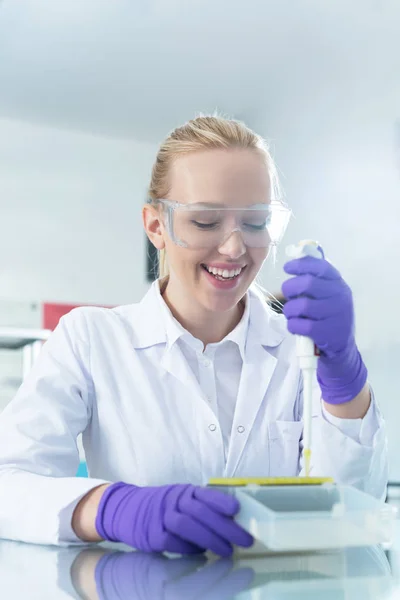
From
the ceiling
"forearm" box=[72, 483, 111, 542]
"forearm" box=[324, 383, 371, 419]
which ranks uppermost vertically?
the ceiling

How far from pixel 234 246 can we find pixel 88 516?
2.12ft

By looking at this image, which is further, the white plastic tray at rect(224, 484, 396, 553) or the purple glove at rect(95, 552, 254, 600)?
the white plastic tray at rect(224, 484, 396, 553)

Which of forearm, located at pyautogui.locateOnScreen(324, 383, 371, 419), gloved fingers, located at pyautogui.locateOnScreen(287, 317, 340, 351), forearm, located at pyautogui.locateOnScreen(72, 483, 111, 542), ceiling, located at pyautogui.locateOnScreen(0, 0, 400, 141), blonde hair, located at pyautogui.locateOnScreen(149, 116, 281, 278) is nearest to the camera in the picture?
forearm, located at pyautogui.locateOnScreen(72, 483, 111, 542)

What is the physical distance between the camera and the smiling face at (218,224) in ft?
5.51

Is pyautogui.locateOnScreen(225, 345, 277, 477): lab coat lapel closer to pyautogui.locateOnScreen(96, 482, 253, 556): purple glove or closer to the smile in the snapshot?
the smile

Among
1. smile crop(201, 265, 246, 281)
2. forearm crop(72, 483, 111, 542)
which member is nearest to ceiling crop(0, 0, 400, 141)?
smile crop(201, 265, 246, 281)

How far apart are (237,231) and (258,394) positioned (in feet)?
1.33

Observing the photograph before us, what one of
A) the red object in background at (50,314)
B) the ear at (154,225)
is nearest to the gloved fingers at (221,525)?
the ear at (154,225)

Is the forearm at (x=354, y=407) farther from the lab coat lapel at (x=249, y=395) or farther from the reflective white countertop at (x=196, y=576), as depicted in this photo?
the reflective white countertop at (x=196, y=576)

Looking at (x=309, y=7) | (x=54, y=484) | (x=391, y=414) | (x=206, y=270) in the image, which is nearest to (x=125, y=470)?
(x=54, y=484)

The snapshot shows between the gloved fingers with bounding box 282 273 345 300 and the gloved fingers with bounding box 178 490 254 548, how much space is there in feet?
1.66

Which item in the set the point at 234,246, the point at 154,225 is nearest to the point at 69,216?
the point at 154,225

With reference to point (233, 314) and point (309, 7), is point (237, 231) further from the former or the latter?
point (309, 7)

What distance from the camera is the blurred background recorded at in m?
4.88
